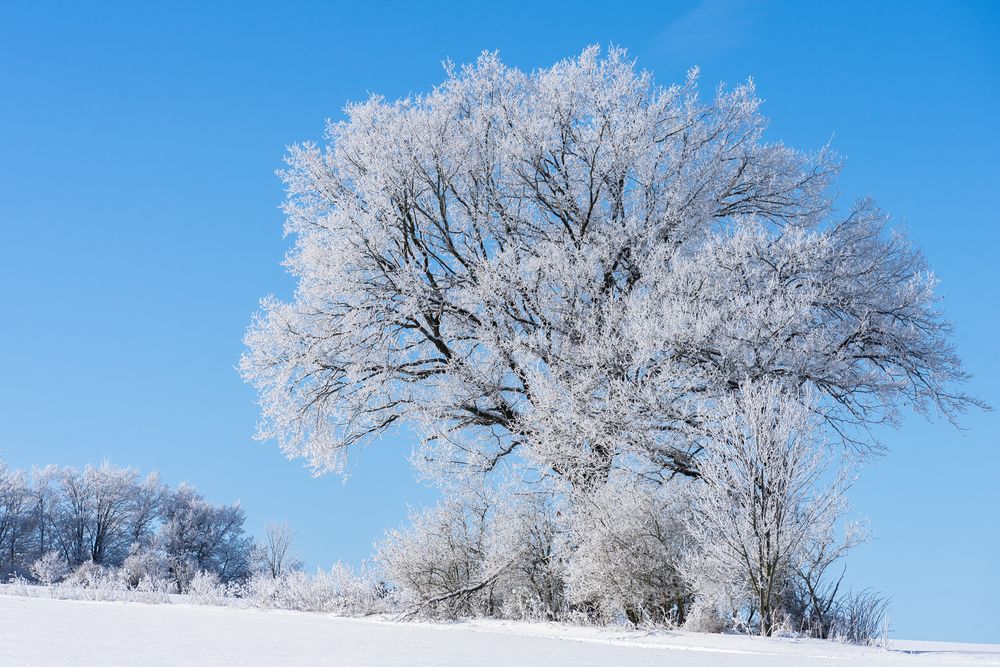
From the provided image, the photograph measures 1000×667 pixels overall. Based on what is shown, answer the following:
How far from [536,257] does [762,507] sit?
6471mm

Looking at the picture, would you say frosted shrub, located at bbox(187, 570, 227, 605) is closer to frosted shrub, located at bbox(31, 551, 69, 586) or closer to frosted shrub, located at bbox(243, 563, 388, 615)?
frosted shrub, located at bbox(243, 563, 388, 615)

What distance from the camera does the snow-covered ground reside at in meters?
5.16

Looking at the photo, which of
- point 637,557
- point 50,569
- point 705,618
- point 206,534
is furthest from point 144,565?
point 705,618

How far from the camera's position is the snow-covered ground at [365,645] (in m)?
5.16

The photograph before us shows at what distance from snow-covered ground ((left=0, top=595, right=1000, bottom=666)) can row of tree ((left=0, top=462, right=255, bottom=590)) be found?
24.0 meters

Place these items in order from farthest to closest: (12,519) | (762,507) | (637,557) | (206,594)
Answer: (12,519), (206,594), (637,557), (762,507)

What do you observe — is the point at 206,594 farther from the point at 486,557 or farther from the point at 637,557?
the point at 637,557

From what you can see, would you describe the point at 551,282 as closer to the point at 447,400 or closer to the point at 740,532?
the point at 447,400

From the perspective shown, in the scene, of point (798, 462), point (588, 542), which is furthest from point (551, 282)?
point (798, 462)

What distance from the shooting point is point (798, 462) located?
8484 millimetres

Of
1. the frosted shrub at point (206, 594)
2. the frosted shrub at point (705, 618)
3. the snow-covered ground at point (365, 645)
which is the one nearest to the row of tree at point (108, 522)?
the frosted shrub at point (206, 594)

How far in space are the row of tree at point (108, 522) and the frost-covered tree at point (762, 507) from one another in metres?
27.0

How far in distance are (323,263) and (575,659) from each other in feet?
33.1

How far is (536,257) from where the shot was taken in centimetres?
1371
